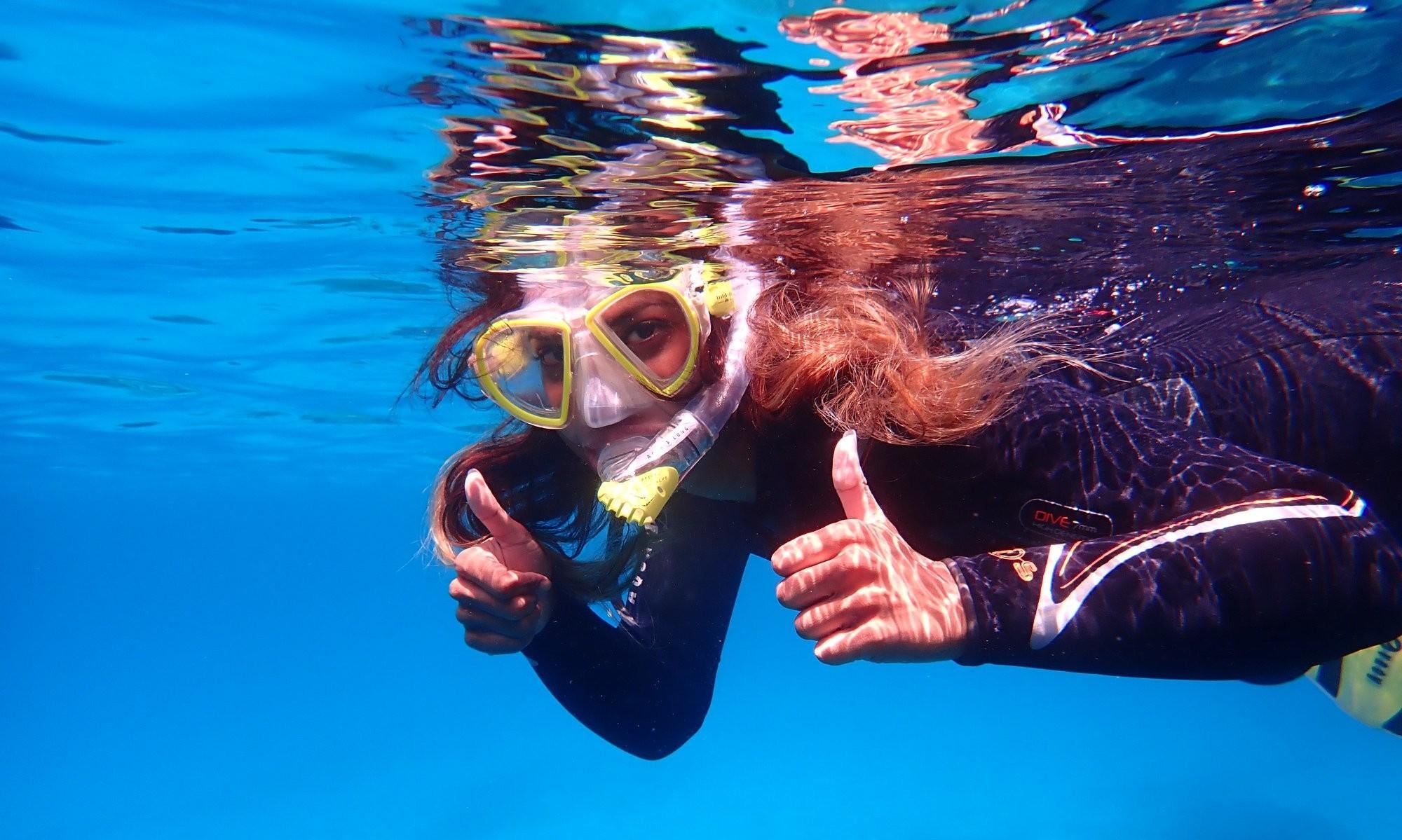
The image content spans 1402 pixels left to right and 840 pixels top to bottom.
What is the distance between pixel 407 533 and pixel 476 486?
71.9 m

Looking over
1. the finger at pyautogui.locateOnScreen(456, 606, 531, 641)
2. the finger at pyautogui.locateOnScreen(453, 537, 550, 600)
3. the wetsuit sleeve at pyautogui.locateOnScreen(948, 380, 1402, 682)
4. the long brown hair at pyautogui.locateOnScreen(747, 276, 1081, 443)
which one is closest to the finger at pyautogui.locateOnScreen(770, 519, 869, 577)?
the wetsuit sleeve at pyautogui.locateOnScreen(948, 380, 1402, 682)

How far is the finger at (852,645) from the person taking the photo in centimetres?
240

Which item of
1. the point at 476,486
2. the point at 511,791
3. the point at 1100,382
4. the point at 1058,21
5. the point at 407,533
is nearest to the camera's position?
the point at 476,486

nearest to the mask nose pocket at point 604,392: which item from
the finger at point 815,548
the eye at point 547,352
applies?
the eye at point 547,352

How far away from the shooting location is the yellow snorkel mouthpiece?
3.53 meters

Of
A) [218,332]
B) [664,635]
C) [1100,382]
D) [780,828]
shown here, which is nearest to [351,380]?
[218,332]

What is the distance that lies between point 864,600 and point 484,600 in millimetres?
1989

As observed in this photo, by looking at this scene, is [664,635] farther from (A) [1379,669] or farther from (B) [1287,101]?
(B) [1287,101]

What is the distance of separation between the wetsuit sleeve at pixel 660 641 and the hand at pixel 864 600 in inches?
88.5

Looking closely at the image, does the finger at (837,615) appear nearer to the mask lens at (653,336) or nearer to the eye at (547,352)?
the mask lens at (653,336)

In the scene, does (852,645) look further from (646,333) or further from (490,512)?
(646,333)

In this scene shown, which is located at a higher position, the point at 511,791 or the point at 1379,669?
the point at 1379,669

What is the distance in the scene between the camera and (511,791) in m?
39.5

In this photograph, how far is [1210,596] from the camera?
240cm
